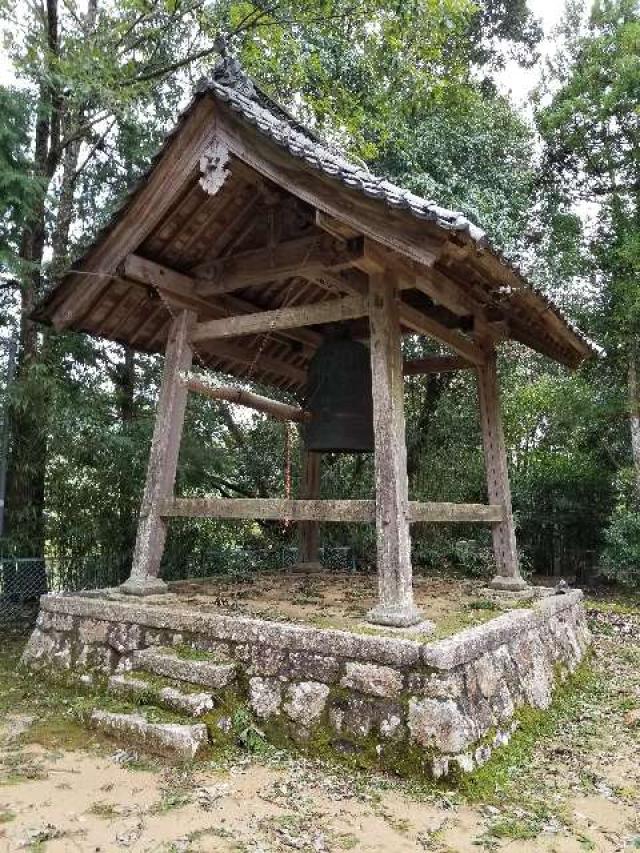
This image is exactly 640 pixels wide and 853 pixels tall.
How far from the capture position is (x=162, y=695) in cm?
386

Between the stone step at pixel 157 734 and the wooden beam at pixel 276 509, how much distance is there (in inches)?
57.9

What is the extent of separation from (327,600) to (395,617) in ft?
4.33

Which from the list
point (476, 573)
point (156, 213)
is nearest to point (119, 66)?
point (156, 213)

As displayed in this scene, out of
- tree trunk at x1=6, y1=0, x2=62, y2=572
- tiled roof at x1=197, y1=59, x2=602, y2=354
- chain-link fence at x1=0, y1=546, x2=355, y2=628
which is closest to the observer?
tiled roof at x1=197, y1=59, x2=602, y2=354


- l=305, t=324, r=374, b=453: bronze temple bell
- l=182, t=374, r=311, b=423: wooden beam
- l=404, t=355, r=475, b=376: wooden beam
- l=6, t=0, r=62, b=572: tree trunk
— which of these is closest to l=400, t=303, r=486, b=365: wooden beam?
l=404, t=355, r=475, b=376: wooden beam

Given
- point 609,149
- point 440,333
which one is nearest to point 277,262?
point 440,333

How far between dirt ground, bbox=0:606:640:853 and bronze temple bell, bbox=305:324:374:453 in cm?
238

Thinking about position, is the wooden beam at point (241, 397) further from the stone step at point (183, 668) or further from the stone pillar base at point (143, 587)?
the stone step at point (183, 668)

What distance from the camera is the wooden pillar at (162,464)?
4.93m

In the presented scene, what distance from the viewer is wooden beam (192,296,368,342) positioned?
179 inches

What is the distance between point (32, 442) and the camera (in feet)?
23.3

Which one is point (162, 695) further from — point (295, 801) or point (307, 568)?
point (307, 568)

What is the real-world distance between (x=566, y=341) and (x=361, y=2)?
6884 mm

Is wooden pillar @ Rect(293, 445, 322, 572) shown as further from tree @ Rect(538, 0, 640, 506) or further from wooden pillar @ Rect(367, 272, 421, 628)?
tree @ Rect(538, 0, 640, 506)
